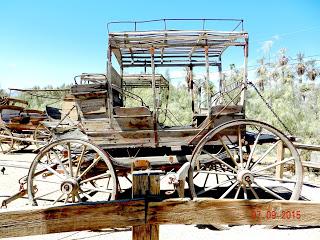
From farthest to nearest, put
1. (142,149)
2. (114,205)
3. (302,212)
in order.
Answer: (142,149) → (302,212) → (114,205)

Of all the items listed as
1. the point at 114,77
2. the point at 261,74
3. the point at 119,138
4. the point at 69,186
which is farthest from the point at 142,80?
the point at 261,74

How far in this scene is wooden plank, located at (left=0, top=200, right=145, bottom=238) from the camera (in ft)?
5.79

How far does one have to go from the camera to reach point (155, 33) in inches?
193

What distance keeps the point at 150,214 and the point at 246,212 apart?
643 mm

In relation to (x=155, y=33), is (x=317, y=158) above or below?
below

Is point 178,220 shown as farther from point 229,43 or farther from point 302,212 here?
point 229,43

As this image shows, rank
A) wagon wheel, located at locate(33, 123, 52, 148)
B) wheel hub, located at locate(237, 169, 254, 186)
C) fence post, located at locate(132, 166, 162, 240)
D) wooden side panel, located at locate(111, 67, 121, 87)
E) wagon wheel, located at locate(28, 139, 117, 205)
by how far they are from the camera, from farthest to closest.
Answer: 1. wagon wheel, located at locate(33, 123, 52, 148)
2. wooden side panel, located at locate(111, 67, 121, 87)
3. wagon wheel, located at locate(28, 139, 117, 205)
4. wheel hub, located at locate(237, 169, 254, 186)
5. fence post, located at locate(132, 166, 162, 240)

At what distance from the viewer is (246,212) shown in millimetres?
2021

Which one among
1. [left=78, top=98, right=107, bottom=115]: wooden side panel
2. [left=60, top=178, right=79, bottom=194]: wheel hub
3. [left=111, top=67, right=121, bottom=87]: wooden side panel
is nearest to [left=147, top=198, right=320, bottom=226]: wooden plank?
[left=60, top=178, right=79, bottom=194]: wheel hub

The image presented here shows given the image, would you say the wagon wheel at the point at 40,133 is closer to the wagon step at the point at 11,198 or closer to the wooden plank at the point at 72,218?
the wagon step at the point at 11,198

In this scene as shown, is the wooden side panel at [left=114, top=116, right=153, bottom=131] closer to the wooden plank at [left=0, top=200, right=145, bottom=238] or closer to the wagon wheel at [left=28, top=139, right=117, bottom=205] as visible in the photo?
the wagon wheel at [left=28, top=139, right=117, bottom=205]

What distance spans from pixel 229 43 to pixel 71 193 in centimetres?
358

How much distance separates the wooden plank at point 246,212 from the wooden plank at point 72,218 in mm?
317

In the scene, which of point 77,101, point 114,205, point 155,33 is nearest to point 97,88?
point 77,101
